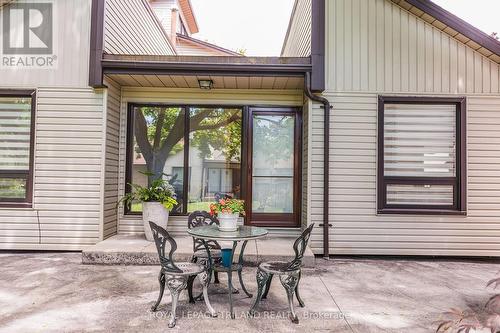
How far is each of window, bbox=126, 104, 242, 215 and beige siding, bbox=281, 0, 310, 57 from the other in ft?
5.48

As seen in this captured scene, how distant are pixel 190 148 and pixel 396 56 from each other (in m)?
3.85

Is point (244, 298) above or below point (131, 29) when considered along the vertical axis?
below

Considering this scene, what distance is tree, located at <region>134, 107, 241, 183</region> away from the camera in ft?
20.5

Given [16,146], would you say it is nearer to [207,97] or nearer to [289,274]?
[207,97]

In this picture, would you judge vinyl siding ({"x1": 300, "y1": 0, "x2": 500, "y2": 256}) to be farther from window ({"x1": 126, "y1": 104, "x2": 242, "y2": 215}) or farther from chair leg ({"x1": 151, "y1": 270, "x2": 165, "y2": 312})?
chair leg ({"x1": 151, "y1": 270, "x2": 165, "y2": 312})

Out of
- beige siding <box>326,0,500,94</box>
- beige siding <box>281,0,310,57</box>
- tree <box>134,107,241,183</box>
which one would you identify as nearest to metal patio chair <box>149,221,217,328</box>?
tree <box>134,107,241,183</box>

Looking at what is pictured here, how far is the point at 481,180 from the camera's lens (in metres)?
5.38

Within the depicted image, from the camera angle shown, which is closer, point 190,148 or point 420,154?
point 420,154

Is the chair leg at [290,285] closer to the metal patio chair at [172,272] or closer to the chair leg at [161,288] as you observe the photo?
the metal patio chair at [172,272]

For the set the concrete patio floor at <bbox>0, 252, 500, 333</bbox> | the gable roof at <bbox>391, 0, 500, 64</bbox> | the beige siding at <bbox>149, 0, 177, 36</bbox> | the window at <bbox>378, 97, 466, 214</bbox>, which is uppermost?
the beige siding at <bbox>149, 0, 177, 36</bbox>

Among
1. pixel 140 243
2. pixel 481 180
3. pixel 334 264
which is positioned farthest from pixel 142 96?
pixel 481 180

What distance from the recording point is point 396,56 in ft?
17.9

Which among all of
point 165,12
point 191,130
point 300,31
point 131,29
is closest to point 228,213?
point 191,130

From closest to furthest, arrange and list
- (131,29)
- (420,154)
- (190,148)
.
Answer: (420,154) < (190,148) < (131,29)
